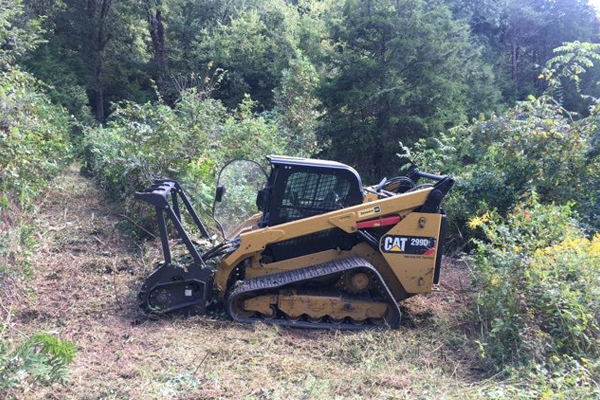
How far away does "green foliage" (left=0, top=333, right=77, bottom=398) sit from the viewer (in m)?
3.42

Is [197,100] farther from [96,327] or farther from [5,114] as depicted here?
[96,327]

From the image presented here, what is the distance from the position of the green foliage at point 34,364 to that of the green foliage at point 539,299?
3.34 m

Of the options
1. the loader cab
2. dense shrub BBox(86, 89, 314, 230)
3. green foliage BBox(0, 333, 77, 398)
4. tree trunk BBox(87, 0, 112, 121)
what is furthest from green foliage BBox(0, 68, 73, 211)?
tree trunk BBox(87, 0, 112, 121)

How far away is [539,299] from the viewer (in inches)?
185

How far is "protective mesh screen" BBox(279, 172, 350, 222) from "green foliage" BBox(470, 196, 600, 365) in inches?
59.8

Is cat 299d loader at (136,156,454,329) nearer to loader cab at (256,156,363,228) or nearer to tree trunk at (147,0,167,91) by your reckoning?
loader cab at (256,156,363,228)

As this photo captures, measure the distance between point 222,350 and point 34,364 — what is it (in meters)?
1.49

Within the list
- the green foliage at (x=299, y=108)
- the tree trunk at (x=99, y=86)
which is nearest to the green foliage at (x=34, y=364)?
the green foliage at (x=299, y=108)

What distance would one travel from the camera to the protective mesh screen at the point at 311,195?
18.1 ft

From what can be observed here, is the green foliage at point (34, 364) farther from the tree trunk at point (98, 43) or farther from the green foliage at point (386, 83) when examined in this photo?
the tree trunk at point (98, 43)

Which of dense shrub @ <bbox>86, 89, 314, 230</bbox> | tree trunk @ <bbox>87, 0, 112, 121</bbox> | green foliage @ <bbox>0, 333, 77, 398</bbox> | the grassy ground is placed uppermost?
tree trunk @ <bbox>87, 0, 112, 121</bbox>

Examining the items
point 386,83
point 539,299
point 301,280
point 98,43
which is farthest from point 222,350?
point 98,43

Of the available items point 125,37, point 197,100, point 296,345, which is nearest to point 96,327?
point 296,345

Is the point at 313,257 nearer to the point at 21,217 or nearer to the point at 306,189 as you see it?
the point at 306,189
